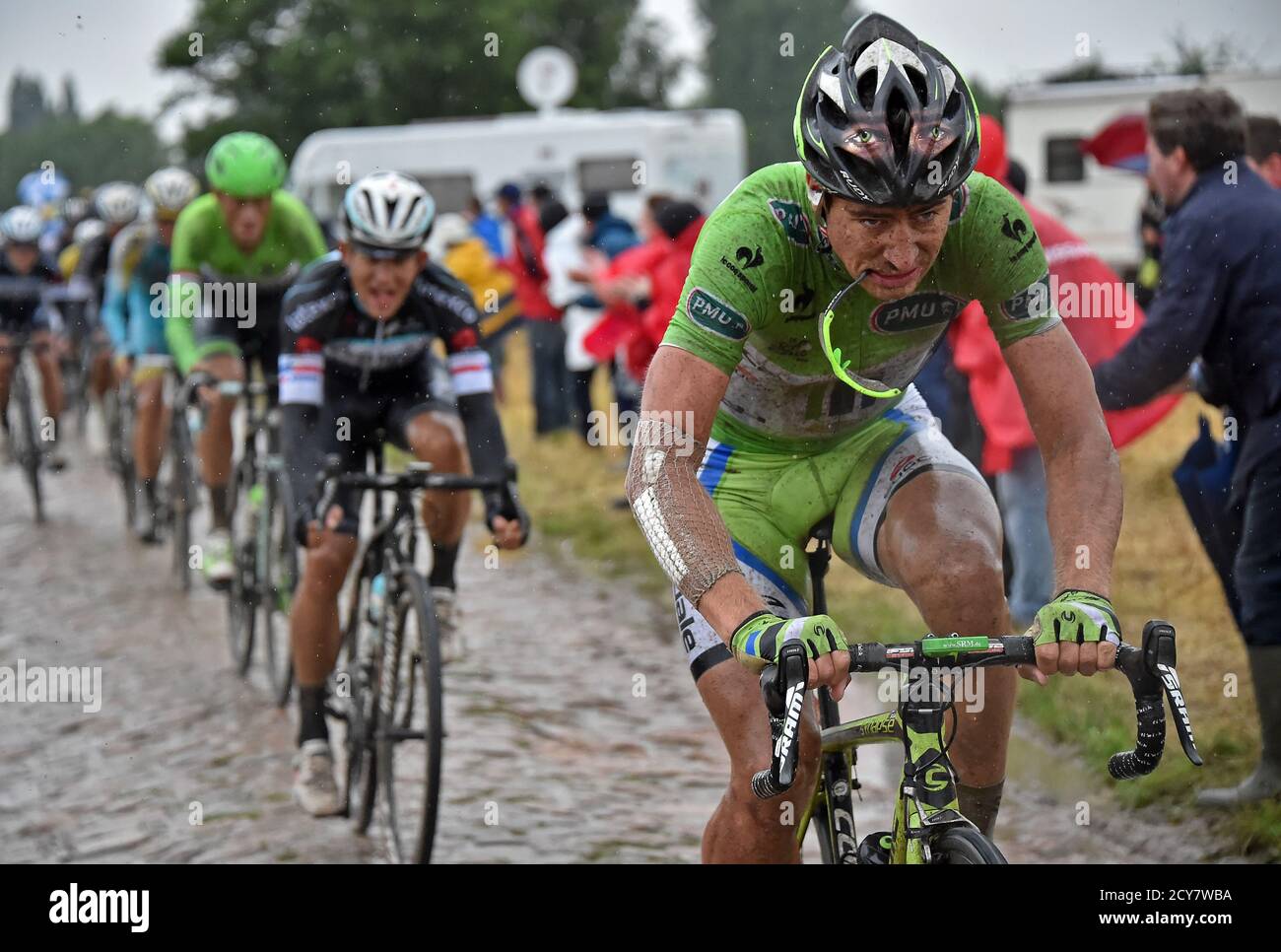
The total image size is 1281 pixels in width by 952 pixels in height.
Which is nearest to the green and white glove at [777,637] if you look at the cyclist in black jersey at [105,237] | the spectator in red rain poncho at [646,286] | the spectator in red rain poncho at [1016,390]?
the spectator in red rain poncho at [1016,390]

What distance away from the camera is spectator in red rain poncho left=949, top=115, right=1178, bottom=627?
21.9ft

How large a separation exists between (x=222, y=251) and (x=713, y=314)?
5798 millimetres

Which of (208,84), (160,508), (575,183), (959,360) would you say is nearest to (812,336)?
(959,360)

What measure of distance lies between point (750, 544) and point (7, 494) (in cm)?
1213

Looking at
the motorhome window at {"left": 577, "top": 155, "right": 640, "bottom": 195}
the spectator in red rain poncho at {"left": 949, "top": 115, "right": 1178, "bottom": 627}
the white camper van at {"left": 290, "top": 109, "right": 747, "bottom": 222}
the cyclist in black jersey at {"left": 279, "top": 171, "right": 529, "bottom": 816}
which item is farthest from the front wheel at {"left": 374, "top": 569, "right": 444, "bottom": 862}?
the motorhome window at {"left": 577, "top": 155, "right": 640, "bottom": 195}

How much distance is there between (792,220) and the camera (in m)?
3.48

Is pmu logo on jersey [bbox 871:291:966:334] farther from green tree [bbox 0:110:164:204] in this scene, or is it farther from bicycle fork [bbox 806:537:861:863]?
green tree [bbox 0:110:164:204]

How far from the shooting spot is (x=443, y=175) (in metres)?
22.7

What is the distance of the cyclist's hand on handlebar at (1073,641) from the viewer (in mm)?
2928

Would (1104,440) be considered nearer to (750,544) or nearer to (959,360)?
(750,544)

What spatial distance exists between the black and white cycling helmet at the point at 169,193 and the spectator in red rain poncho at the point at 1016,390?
521cm

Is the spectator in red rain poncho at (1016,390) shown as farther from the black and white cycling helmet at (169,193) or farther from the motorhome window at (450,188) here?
the motorhome window at (450,188)

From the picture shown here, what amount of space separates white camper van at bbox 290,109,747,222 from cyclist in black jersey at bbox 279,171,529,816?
49.2 feet

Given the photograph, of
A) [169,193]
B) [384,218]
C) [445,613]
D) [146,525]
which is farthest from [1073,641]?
[146,525]
